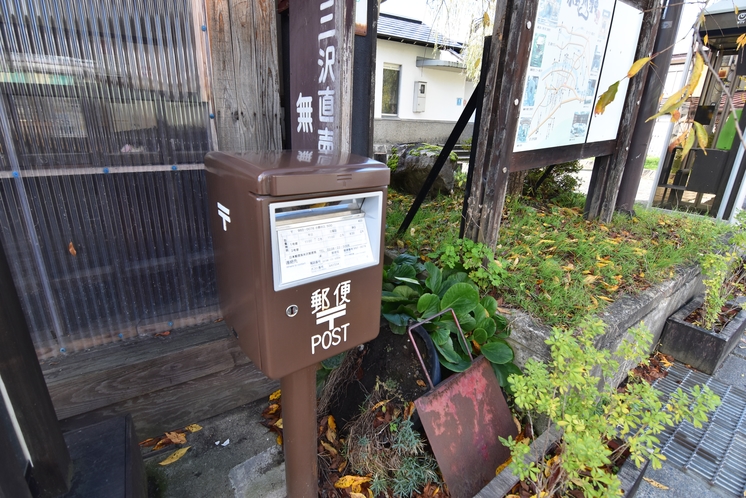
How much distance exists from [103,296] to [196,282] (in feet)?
1.54

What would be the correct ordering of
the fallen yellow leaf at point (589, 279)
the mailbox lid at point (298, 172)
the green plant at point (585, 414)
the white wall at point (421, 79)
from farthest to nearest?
the white wall at point (421, 79), the fallen yellow leaf at point (589, 279), the green plant at point (585, 414), the mailbox lid at point (298, 172)

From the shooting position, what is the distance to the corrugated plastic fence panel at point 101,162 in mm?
1760

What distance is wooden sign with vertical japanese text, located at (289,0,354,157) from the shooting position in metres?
1.58

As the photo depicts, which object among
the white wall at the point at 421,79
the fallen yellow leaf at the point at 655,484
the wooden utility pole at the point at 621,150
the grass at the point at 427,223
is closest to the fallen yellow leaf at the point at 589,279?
the grass at the point at 427,223

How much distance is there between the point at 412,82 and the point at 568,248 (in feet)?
39.8

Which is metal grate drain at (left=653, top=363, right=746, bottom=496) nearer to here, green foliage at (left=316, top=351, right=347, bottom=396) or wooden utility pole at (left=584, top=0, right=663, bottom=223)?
wooden utility pole at (left=584, top=0, right=663, bottom=223)

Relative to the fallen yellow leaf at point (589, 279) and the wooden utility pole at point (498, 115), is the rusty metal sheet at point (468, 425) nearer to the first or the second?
the wooden utility pole at point (498, 115)

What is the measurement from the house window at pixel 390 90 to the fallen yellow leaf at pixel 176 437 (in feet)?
40.7

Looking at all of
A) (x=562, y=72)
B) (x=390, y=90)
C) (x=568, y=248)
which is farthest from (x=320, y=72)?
(x=390, y=90)

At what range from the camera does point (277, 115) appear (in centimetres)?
237

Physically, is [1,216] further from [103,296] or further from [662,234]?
[662,234]

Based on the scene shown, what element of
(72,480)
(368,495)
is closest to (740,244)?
(368,495)

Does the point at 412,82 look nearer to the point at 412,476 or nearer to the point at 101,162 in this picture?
the point at 101,162

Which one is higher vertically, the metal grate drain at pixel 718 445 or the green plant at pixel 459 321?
the green plant at pixel 459 321
